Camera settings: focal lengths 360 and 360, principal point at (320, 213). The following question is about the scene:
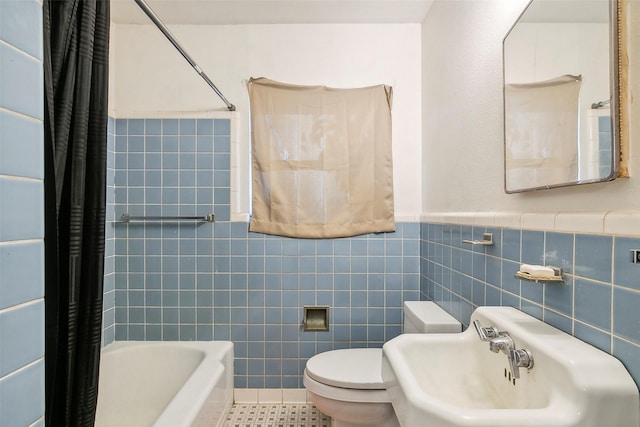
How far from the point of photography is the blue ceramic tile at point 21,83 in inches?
21.0

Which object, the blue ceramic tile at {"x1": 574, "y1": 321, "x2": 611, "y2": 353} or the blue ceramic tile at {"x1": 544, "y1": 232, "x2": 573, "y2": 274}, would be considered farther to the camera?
the blue ceramic tile at {"x1": 544, "y1": 232, "x2": 573, "y2": 274}

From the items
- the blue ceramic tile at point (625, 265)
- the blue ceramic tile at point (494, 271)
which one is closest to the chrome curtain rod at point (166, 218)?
the blue ceramic tile at point (494, 271)

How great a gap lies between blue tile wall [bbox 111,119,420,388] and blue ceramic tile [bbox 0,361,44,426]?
1.64m

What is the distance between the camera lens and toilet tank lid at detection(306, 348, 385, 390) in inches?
63.4

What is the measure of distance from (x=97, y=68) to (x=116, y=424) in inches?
70.6

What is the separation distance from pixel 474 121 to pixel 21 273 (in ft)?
5.04

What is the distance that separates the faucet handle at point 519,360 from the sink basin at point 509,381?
11 mm

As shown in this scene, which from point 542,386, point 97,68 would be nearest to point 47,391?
point 97,68

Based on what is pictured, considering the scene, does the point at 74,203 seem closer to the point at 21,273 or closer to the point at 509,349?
the point at 21,273

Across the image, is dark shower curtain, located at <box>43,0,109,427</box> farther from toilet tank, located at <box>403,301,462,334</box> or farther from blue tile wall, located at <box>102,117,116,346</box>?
blue tile wall, located at <box>102,117,116,346</box>

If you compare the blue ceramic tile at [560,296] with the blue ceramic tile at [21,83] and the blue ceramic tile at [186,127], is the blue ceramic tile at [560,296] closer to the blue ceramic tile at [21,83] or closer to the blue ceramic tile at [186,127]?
the blue ceramic tile at [21,83]

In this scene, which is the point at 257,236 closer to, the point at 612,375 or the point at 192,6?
the point at 192,6

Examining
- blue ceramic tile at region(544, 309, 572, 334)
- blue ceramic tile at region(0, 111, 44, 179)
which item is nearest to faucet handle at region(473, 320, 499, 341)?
blue ceramic tile at region(544, 309, 572, 334)

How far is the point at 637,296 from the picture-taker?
70 centimetres
